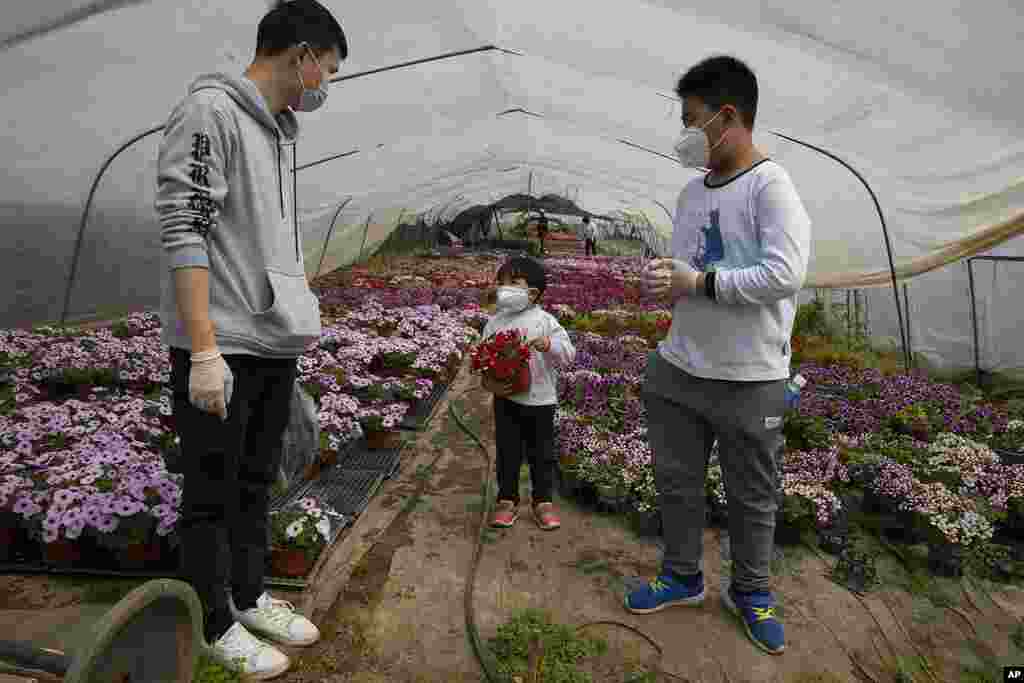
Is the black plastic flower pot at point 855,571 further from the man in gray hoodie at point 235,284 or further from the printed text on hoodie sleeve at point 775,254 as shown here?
the man in gray hoodie at point 235,284

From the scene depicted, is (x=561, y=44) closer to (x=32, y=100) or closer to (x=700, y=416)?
(x=32, y=100)

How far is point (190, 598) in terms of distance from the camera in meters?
1.63

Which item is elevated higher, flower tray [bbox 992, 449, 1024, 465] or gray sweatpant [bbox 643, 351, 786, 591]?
gray sweatpant [bbox 643, 351, 786, 591]

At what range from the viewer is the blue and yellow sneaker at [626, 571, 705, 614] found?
267cm

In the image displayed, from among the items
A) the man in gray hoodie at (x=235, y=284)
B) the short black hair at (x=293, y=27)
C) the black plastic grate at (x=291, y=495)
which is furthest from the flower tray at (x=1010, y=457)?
the short black hair at (x=293, y=27)

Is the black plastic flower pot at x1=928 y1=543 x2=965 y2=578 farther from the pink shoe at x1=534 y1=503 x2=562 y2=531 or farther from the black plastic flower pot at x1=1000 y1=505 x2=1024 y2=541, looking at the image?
the pink shoe at x1=534 y1=503 x2=562 y2=531

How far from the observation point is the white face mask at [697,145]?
223 cm

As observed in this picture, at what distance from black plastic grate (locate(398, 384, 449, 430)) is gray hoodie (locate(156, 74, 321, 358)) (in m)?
3.03

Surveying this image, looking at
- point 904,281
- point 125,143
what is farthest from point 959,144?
point 125,143

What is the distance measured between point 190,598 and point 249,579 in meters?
0.67

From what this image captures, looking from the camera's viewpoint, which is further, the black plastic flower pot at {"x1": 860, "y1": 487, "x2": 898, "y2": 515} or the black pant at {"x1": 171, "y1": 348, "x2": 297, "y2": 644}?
the black plastic flower pot at {"x1": 860, "y1": 487, "x2": 898, "y2": 515}

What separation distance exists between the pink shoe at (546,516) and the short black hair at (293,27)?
8.50 feet

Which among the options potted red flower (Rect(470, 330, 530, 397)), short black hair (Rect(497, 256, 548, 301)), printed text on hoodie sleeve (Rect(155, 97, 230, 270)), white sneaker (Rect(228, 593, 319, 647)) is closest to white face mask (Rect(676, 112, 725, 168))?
short black hair (Rect(497, 256, 548, 301))

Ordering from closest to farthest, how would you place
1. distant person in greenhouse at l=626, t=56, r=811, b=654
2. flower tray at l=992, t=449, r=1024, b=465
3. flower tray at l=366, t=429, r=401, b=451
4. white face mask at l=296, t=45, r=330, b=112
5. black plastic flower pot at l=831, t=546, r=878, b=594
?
white face mask at l=296, t=45, r=330, b=112 < distant person in greenhouse at l=626, t=56, r=811, b=654 < black plastic flower pot at l=831, t=546, r=878, b=594 < flower tray at l=366, t=429, r=401, b=451 < flower tray at l=992, t=449, r=1024, b=465
